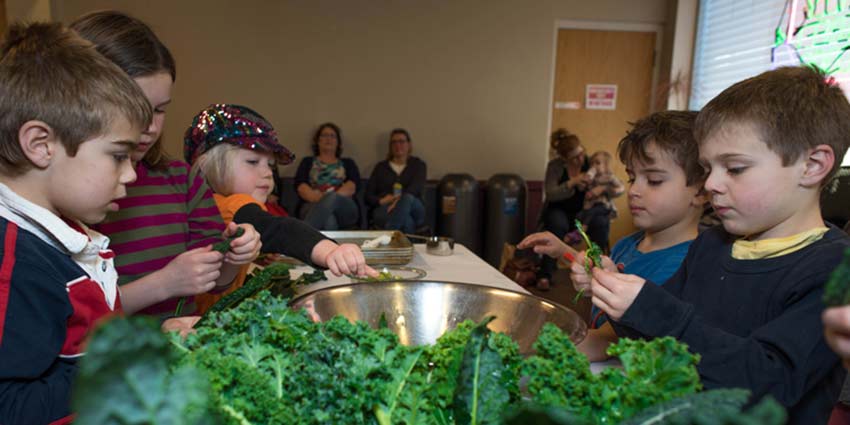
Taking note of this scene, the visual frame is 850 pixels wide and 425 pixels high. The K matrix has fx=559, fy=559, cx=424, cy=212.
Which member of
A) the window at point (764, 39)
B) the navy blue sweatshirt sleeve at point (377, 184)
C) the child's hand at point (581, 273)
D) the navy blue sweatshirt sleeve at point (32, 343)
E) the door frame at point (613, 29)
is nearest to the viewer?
the navy blue sweatshirt sleeve at point (32, 343)

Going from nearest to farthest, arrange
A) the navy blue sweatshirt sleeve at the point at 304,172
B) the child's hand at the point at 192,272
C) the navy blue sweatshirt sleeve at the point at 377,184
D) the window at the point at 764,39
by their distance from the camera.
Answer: the child's hand at the point at 192,272 < the window at the point at 764,39 < the navy blue sweatshirt sleeve at the point at 304,172 < the navy blue sweatshirt sleeve at the point at 377,184

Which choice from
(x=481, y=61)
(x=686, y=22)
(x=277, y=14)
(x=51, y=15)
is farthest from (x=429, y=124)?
(x=51, y=15)

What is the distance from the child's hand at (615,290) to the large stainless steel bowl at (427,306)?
111 millimetres

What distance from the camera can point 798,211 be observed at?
104 centimetres

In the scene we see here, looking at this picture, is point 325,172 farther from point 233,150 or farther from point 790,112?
point 790,112

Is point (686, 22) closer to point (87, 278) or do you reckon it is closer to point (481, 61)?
point (481, 61)

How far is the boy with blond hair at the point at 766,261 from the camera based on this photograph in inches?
33.5

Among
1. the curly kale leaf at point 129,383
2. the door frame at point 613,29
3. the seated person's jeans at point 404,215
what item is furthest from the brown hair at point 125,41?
the door frame at point 613,29

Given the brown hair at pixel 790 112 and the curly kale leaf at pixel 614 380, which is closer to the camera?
the curly kale leaf at pixel 614 380

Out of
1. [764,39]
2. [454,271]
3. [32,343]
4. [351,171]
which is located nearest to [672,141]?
[454,271]

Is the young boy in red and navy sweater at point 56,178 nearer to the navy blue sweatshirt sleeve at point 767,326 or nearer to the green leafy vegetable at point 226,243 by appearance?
the green leafy vegetable at point 226,243

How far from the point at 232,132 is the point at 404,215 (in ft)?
11.5

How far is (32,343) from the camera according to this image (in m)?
0.79

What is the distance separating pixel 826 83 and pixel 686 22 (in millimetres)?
5410
